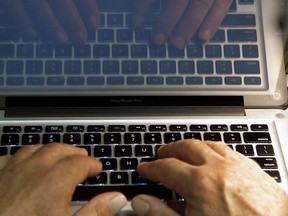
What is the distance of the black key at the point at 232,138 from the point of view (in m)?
0.74

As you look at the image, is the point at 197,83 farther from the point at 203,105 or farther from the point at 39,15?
the point at 39,15

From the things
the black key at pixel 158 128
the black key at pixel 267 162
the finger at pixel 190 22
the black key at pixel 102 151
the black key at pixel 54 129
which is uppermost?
the finger at pixel 190 22

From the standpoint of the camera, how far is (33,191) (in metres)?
0.60

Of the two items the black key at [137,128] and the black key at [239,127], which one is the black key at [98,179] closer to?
the black key at [137,128]

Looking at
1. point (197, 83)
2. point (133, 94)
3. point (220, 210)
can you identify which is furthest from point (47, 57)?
point (220, 210)

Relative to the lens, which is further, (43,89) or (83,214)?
(43,89)

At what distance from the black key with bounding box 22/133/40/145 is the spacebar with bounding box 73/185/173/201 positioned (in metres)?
0.12

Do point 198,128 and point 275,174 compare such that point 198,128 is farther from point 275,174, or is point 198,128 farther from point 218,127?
point 275,174

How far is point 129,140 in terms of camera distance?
28.9 inches

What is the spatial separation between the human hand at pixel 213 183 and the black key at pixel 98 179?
0.06m

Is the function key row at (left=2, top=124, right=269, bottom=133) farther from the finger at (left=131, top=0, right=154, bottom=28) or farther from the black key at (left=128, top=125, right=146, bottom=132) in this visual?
the finger at (left=131, top=0, right=154, bottom=28)

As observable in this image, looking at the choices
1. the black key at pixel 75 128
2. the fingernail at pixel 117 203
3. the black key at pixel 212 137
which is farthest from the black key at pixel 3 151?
the black key at pixel 212 137

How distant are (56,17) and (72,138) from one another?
198mm

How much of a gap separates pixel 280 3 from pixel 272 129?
0.72 ft
